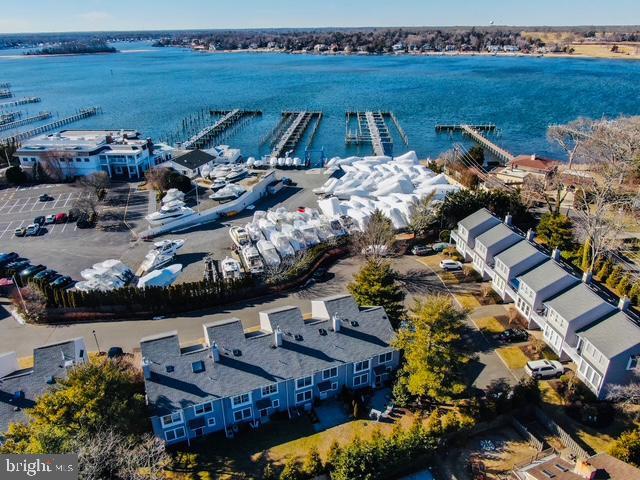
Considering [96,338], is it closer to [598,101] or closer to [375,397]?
[375,397]

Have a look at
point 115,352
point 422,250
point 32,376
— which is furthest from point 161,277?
point 422,250

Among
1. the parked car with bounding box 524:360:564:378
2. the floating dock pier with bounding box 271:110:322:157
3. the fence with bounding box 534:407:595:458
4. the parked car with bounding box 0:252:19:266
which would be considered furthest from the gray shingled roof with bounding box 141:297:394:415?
the floating dock pier with bounding box 271:110:322:157

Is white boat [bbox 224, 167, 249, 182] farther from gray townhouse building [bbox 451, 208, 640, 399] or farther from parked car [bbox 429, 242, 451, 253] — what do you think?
gray townhouse building [bbox 451, 208, 640, 399]

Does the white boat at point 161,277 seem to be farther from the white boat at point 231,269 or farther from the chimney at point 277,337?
the chimney at point 277,337

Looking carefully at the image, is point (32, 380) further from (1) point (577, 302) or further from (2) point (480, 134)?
(2) point (480, 134)

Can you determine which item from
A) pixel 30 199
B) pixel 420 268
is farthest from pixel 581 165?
pixel 30 199

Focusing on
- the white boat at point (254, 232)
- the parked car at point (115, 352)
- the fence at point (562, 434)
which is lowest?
the fence at point (562, 434)

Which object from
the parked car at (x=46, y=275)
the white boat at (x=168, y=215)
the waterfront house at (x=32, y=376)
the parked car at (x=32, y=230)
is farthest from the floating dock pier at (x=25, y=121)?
the waterfront house at (x=32, y=376)
